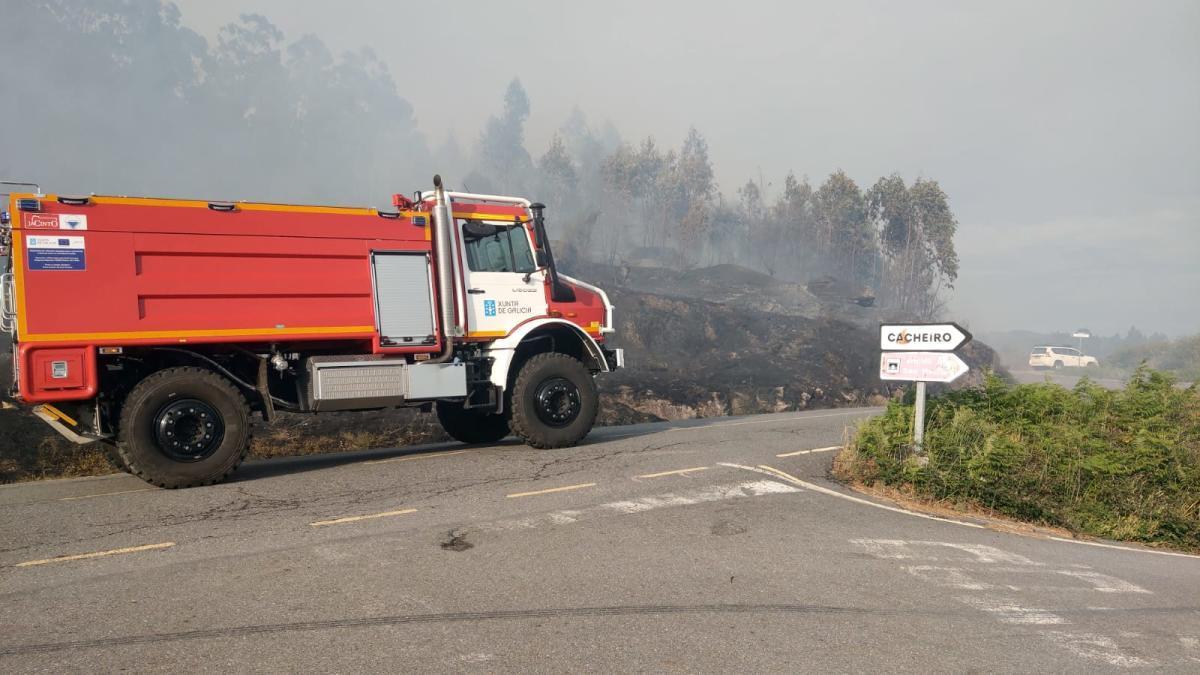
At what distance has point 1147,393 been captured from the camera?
33.1 ft

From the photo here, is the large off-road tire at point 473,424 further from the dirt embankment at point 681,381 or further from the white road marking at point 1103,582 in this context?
the white road marking at point 1103,582

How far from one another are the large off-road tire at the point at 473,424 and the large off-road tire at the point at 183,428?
3518mm

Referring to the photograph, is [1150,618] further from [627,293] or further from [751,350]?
[627,293]

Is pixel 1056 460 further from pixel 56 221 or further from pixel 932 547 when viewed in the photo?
pixel 56 221

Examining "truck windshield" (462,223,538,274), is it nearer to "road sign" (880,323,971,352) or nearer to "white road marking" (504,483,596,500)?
"white road marking" (504,483,596,500)

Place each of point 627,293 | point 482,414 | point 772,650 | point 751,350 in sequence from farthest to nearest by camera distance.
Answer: point 627,293
point 751,350
point 482,414
point 772,650

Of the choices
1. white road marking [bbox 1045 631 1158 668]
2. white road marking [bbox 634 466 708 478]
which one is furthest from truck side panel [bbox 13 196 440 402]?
white road marking [bbox 1045 631 1158 668]

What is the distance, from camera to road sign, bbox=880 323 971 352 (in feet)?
29.5

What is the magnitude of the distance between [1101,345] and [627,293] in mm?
118764

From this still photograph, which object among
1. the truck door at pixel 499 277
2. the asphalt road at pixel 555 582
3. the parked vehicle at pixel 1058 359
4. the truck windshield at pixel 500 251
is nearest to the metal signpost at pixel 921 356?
the asphalt road at pixel 555 582

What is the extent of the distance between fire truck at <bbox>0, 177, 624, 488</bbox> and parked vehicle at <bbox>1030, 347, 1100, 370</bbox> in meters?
57.1

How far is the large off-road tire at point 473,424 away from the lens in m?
11.9

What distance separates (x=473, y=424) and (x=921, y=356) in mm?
6197

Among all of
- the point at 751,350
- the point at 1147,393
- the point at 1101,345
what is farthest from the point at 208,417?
the point at 1101,345
